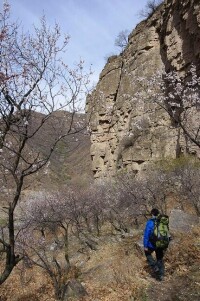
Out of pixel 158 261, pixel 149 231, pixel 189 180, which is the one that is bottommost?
pixel 158 261

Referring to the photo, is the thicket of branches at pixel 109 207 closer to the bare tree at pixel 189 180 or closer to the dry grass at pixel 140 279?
the bare tree at pixel 189 180

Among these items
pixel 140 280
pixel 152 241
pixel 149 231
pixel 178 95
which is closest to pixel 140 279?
pixel 140 280

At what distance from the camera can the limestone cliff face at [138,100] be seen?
3119 centimetres

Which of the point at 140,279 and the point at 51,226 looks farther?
the point at 51,226

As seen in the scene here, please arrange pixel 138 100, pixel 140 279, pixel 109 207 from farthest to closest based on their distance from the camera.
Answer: pixel 109 207
pixel 138 100
pixel 140 279

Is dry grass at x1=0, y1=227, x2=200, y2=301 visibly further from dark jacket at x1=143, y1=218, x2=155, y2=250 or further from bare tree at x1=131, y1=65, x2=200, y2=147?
bare tree at x1=131, y1=65, x2=200, y2=147

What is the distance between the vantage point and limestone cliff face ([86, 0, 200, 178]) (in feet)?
102

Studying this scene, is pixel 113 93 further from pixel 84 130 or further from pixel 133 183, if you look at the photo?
pixel 84 130

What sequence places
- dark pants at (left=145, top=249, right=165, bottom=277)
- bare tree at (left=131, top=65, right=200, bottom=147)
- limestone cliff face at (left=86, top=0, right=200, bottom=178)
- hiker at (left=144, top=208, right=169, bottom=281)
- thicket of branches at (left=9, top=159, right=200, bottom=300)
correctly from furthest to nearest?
1. limestone cliff face at (left=86, top=0, right=200, bottom=178)
2. thicket of branches at (left=9, top=159, right=200, bottom=300)
3. bare tree at (left=131, top=65, right=200, bottom=147)
4. dark pants at (left=145, top=249, right=165, bottom=277)
5. hiker at (left=144, top=208, right=169, bottom=281)

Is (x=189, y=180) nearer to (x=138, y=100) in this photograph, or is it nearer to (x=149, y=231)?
(x=138, y=100)

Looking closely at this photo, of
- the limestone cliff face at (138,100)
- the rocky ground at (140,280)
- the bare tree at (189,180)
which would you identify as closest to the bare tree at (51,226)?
the rocky ground at (140,280)

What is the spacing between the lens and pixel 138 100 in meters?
31.4

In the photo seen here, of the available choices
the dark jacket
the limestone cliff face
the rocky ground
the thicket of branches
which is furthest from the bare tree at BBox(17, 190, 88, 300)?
the dark jacket

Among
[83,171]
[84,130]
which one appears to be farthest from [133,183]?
[83,171]
